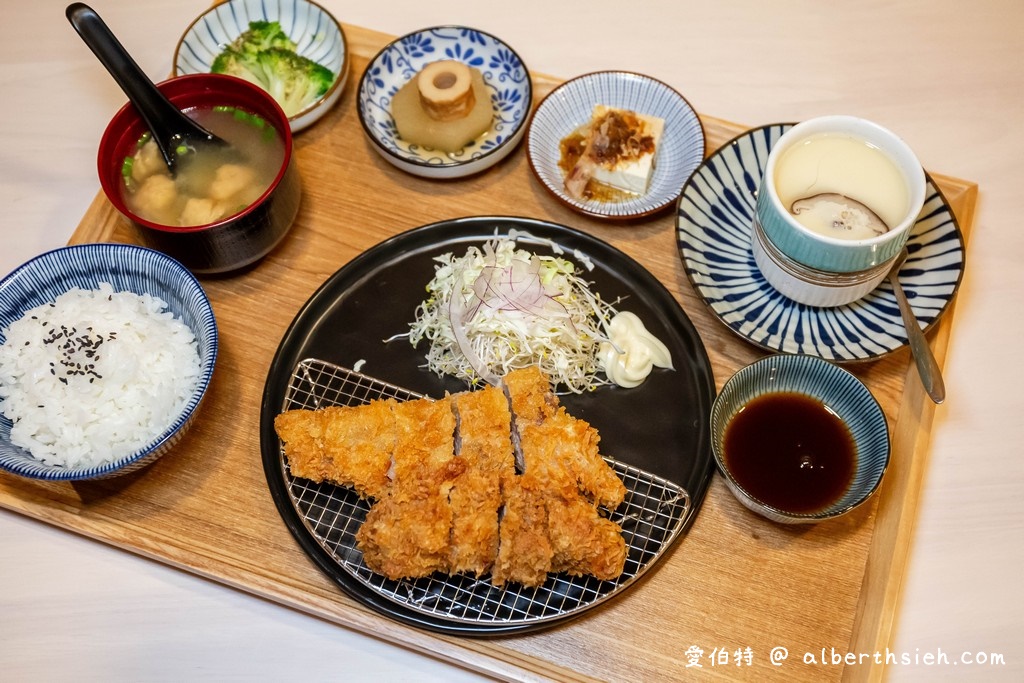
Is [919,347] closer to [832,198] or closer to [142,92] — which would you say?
[832,198]

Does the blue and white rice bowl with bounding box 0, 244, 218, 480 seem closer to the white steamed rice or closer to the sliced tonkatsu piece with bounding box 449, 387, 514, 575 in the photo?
the white steamed rice

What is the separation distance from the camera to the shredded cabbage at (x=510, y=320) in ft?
9.79

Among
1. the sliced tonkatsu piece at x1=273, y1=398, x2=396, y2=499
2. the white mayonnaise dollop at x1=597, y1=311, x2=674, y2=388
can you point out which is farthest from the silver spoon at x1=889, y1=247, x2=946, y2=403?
the sliced tonkatsu piece at x1=273, y1=398, x2=396, y2=499

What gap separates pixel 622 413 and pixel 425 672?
1.10 meters

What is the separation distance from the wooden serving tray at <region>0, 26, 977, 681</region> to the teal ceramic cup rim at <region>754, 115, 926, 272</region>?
43 cm

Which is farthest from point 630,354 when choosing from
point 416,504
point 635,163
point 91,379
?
point 91,379

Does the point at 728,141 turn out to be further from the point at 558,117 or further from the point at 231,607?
the point at 231,607

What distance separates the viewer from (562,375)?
2.95 meters

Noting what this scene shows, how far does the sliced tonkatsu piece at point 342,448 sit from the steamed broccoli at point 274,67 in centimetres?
153

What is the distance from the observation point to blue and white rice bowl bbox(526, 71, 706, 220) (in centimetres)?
328

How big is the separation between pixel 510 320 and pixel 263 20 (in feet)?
6.33

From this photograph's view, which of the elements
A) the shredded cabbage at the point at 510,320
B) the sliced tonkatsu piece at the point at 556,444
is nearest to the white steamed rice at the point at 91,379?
the shredded cabbage at the point at 510,320

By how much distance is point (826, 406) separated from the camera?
277cm

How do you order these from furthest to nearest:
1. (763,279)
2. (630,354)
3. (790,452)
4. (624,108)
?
(624,108), (763,279), (630,354), (790,452)
